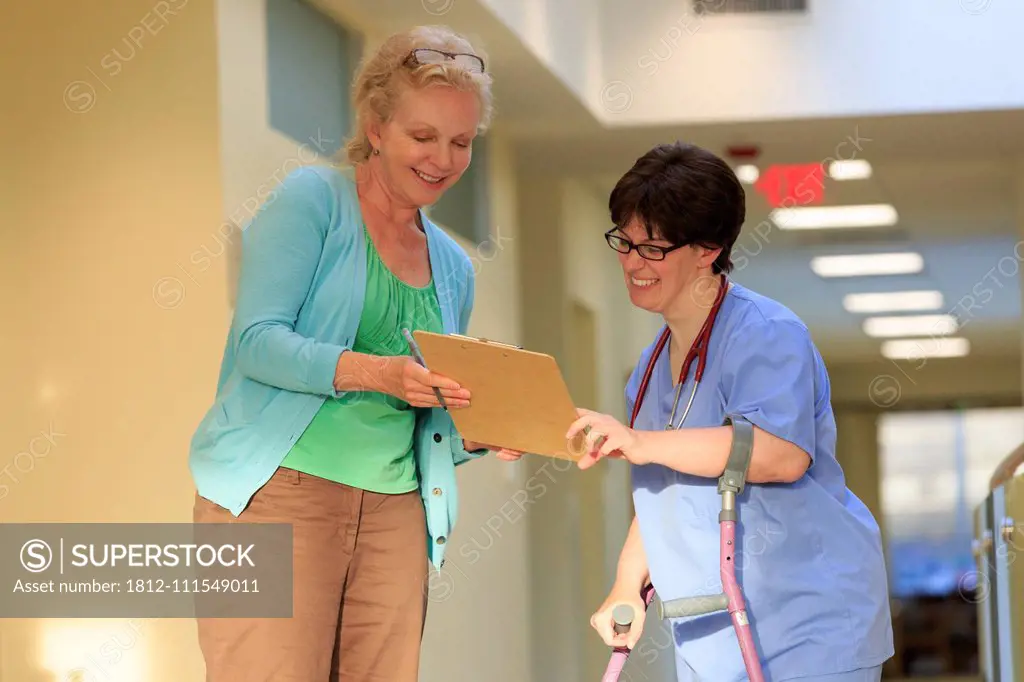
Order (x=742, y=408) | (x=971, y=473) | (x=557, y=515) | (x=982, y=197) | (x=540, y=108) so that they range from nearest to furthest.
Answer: (x=742, y=408)
(x=540, y=108)
(x=557, y=515)
(x=982, y=197)
(x=971, y=473)

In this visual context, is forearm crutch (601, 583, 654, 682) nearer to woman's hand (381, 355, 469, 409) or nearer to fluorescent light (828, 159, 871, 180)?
woman's hand (381, 355, 469, 409)

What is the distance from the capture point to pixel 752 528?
2107mm

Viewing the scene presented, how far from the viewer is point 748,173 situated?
831 centimetres

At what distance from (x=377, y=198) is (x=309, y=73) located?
7.47ft

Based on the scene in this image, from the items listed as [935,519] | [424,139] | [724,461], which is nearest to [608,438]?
[724,461]

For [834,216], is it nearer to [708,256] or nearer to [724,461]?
[708,256]

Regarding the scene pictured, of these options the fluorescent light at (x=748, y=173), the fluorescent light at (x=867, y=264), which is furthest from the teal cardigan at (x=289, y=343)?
the fluorescent light at (x=867, y=264)

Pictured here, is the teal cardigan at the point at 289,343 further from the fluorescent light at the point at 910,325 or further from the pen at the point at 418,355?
the fluorescent light at the point at 910,325

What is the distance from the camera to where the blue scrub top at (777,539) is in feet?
6.77

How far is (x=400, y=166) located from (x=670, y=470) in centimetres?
73

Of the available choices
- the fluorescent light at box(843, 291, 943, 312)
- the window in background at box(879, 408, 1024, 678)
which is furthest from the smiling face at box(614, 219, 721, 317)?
the window in background at box(879, 408, 1024, 678)

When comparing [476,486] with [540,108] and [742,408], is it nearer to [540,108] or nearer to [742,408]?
[540,108]

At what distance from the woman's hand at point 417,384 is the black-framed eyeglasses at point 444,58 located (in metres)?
0.54

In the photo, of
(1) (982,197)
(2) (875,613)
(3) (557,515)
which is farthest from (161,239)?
(1) (982,197)
